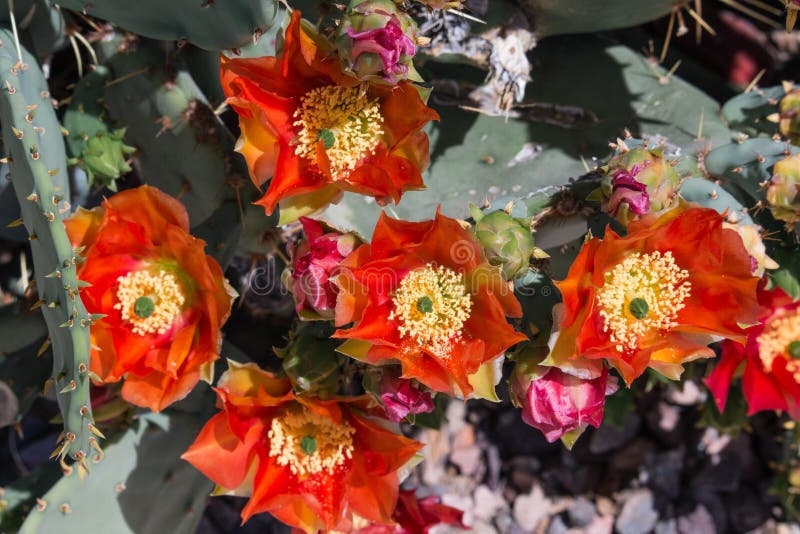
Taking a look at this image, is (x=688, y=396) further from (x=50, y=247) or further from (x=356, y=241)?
(x=50, y=247)

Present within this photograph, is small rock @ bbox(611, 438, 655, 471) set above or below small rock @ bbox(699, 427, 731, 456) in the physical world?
below

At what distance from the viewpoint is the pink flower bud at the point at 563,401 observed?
931 mm

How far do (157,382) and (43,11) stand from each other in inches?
21.5

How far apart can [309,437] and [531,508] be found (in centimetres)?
76

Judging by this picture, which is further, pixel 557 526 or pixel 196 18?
pixel 557 526

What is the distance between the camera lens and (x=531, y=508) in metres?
1.66

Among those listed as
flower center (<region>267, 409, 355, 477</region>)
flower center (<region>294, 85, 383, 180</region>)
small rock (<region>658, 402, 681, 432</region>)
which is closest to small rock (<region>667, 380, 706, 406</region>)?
small rock (<region>658, 402, 681, 432</region>)

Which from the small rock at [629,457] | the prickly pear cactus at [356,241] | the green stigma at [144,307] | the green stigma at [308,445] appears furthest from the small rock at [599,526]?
the green stigma at [144,307]

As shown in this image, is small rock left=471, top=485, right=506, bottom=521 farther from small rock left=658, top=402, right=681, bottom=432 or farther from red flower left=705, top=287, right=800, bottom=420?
red flower left=705, top=287, right=800, bottom=420

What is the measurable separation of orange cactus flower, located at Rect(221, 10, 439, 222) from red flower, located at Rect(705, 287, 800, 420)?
21.9 inches

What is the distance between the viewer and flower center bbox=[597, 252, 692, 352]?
96 cm

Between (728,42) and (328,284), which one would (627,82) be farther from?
(328,284)

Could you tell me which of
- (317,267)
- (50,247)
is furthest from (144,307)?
(317,267)

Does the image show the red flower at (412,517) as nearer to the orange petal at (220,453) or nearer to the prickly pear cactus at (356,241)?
the prickly pear cactus at (356,241)
